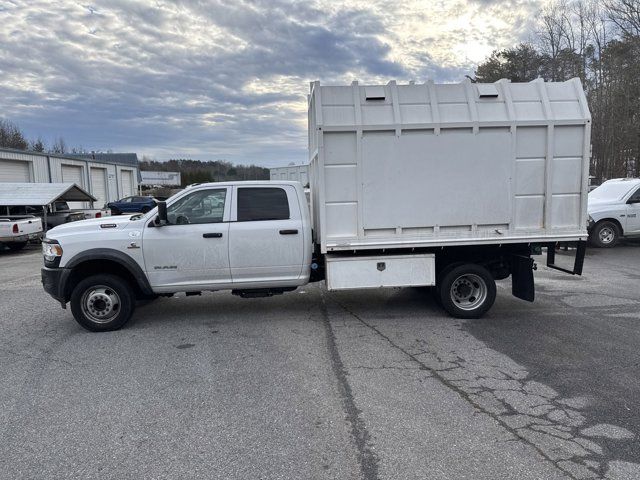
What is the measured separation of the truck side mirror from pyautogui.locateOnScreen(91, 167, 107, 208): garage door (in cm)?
3510

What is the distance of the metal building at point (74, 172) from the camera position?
2691 cm

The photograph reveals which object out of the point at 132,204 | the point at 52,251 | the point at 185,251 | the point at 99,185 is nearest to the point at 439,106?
the point at 185,251

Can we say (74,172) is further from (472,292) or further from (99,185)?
(472,292)

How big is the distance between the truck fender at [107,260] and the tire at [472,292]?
4172 millimetres

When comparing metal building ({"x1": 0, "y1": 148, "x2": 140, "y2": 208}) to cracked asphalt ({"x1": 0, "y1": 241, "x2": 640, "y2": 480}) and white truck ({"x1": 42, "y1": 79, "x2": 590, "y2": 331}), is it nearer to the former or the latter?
cracked asphalt ({"x1": 0, "y1": 241, "x2": 640, "y2": 480})

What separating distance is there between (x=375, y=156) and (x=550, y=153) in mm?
2364

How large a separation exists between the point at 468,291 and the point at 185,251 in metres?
4.05

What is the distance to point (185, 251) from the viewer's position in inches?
249

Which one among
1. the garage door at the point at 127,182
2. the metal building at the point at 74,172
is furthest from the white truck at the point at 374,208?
the garage door at the point at 127,182

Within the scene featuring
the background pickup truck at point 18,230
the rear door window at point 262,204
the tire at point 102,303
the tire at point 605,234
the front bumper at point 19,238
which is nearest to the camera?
the tire at point 102,303

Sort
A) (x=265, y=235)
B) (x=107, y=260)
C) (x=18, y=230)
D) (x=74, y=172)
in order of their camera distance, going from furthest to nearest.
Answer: (x=74, y=172), (x=18, y=230), (x=265, y=235), (x=107, y=260)

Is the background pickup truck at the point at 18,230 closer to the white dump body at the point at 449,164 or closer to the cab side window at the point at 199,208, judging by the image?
the cab side window at the point at 199,208

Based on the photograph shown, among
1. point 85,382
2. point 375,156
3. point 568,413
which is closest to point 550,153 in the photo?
point 375,156

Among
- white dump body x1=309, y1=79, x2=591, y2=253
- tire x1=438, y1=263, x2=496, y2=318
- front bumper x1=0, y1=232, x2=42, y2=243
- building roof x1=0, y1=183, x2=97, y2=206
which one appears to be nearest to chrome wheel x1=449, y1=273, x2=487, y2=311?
tire x1=438, y1=263, x2=496, y2=318
